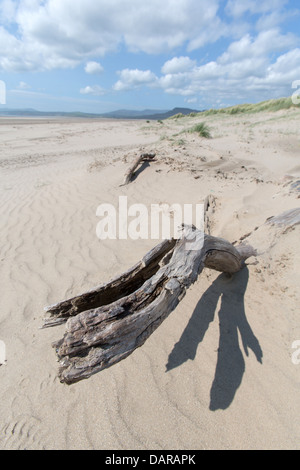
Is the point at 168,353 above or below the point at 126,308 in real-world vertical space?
below

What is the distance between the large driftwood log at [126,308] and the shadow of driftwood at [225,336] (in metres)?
0.53

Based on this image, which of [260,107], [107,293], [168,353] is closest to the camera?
[107,293]

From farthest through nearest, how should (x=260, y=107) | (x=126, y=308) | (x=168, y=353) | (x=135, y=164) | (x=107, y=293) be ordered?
(x=260, y=107) → (x=135, y=164) → (x=168, y=353) → (x=107, y=293) → (x=126, y=308)

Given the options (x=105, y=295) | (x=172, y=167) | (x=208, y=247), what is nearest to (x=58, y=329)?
(x=105, y=295)

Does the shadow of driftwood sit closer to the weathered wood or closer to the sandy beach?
the sandy beach

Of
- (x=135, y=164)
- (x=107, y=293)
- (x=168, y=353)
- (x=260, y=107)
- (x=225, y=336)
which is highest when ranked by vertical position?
(x=260, y=107)

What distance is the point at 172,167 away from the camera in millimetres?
7059

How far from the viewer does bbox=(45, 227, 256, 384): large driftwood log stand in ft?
4.64

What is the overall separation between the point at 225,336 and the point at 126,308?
1.14 metres

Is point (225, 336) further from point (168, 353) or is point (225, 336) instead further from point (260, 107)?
point (260, 107)

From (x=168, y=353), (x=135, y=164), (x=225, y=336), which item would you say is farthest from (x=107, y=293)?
(x=135, y=164)

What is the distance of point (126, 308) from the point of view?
1648mm

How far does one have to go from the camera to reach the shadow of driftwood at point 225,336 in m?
1.93

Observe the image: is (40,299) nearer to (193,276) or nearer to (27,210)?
(193,276)
